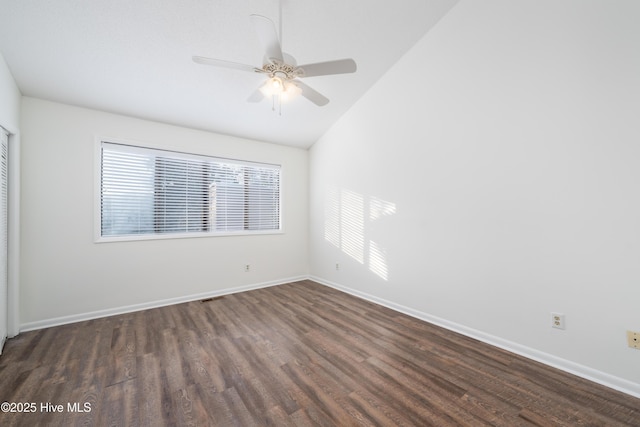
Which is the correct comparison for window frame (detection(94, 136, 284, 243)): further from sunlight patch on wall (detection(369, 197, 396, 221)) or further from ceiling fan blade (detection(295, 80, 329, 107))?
ceiling fan blade (detection(295, 80, 329, 107))

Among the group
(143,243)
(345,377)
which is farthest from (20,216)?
(345,377)

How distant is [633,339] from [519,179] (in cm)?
131

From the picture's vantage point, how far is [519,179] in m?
2.25

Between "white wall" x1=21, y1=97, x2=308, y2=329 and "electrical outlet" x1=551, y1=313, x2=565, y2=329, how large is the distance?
12.5ft

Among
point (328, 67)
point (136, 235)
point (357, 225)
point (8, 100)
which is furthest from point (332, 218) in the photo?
point (8, 100)

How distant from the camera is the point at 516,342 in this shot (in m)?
2.27

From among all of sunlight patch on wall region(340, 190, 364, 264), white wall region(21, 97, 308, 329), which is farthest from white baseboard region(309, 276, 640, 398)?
white wall region(21, 97, 308, 329)

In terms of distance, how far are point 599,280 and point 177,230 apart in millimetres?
4465

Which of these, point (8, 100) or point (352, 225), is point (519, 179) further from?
point (8, 100)

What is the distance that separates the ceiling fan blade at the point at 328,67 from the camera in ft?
6.26

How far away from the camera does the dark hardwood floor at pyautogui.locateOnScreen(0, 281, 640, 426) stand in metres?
1.56

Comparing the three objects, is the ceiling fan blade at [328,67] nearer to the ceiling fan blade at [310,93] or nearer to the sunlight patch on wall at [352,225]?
the ceiling fan blade at [310,93]

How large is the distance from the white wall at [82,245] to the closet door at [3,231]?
0.88ft

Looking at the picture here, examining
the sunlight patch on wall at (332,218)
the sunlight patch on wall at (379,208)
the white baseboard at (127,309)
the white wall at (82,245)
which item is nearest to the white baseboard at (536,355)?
the sunlight patch on wall at (379,208)
